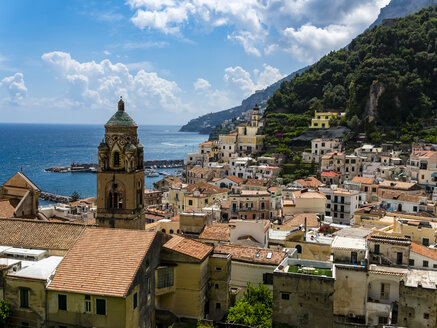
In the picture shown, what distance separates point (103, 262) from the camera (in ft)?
66.7

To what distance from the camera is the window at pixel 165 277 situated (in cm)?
2316

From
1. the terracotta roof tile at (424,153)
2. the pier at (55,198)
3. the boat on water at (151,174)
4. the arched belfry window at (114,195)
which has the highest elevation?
the terracotta roof tile at (424,153)

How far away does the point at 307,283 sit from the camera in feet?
76.9

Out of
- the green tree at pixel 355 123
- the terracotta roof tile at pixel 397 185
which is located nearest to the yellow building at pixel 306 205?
the terracotta roof tile at pixel 397 185

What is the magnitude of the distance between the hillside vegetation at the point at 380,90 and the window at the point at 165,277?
68.0 metres

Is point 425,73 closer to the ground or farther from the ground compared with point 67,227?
farther from the ground

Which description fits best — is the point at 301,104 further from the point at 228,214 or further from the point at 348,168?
the point at 228,214

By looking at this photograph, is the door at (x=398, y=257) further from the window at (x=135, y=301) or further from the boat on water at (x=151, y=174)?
the boat on water at (x=151, y=174)

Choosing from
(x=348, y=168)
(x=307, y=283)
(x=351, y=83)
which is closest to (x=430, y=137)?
(x=348, y=168)

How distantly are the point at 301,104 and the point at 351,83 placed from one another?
1407cm

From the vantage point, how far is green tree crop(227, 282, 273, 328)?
23.9m

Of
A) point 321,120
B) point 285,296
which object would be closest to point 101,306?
point 285,296

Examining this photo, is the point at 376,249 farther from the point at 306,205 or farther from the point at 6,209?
the point at 6,209

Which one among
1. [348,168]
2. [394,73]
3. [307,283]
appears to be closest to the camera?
[307,283]
